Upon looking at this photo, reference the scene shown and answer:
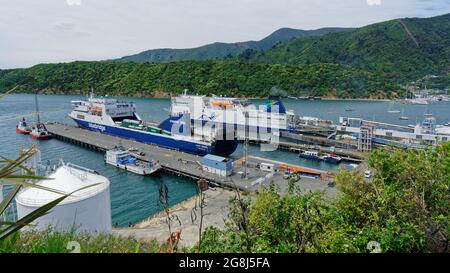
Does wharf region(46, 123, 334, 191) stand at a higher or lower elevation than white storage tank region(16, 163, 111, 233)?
lower

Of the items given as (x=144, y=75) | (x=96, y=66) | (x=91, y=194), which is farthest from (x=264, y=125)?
(x=144, y=75)

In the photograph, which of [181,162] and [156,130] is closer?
[181,162]

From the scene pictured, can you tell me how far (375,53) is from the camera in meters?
45.3

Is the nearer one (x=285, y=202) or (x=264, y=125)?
(x=285, y=202)

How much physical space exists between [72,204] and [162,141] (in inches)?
567

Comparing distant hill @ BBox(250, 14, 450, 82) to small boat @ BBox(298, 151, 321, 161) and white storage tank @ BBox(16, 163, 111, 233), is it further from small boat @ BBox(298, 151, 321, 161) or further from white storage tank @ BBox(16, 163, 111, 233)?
white storage tank @ BBox(16, 163, 111, 233)

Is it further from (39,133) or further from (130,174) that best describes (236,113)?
(39,133)

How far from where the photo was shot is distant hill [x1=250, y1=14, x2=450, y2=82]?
3198 cm

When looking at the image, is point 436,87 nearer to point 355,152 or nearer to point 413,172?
point 355,152

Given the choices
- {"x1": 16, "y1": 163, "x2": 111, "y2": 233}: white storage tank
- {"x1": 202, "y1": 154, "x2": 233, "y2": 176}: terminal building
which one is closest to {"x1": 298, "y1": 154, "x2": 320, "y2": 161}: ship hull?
{"x1": 202, "y1": 154, "x2": 233, "y2": 176}: terminal building

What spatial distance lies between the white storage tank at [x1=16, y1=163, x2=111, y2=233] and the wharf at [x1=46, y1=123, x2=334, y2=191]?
3.77 m

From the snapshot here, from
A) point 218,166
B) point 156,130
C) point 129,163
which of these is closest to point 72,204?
point 218,166
